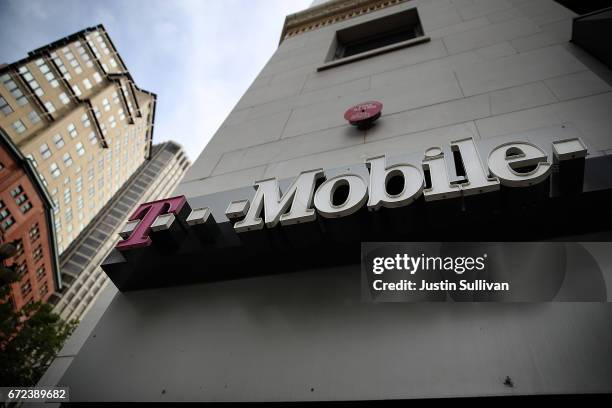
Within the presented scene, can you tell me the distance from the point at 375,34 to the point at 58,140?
2238 inches

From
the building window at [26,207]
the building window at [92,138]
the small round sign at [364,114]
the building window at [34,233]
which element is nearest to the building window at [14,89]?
the building window at [92,138]

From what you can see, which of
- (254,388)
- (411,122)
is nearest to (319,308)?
(254,388)

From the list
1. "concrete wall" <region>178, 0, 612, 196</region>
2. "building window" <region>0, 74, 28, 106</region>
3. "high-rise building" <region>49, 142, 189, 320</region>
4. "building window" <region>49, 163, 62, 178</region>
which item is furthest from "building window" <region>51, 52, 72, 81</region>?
"concrete wall" <region>178, 0, 612, 196</region>

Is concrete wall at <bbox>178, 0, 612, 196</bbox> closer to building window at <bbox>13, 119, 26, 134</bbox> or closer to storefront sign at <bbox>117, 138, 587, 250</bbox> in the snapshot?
storefront sign at <bbox>117, 138, 587, 250</bbox>

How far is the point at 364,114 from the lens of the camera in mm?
5719

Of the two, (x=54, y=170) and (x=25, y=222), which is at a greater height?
(x=54, y=170)

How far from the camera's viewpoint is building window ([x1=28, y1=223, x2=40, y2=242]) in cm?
4177

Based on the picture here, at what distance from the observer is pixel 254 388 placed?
2932 mm

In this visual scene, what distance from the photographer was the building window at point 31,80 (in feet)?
150

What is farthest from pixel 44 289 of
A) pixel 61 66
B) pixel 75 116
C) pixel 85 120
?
pixel 61 66

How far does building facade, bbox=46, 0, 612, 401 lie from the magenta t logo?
3 centimetres

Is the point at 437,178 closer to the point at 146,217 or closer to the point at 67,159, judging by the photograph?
the point at 146,217

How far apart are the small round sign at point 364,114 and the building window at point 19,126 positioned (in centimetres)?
5695

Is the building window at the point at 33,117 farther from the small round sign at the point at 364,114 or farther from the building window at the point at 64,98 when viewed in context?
the small round sign at the point at 364,114
